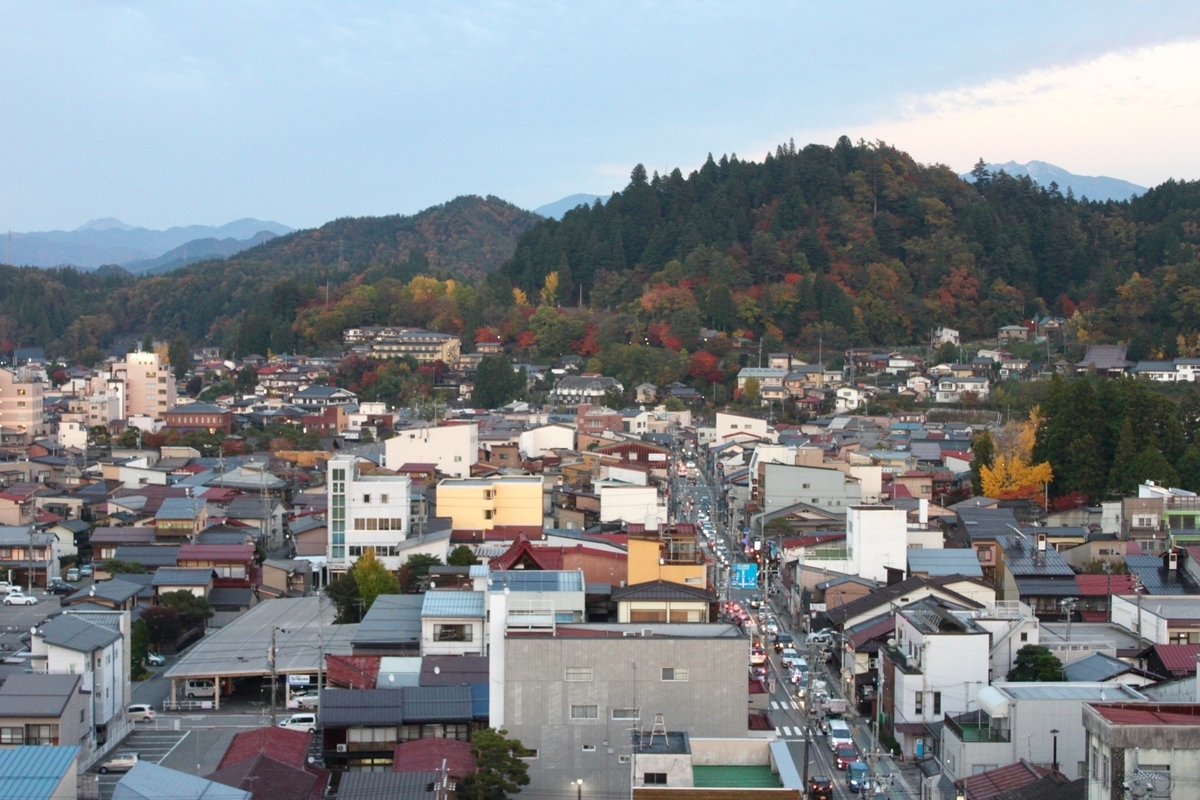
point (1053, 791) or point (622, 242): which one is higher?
point (622, 242)

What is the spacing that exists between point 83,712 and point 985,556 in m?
9.33

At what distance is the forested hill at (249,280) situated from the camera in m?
49.0

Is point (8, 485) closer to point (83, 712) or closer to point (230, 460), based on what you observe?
point (230, 460)

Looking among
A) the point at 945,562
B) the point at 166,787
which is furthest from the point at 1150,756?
the point at 945,562

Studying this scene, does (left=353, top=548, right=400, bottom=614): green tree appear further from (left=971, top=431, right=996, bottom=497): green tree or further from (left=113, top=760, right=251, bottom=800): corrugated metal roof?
(left=971, top=431, right=996, bottom=497): green tree

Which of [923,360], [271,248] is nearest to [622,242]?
[923,360]

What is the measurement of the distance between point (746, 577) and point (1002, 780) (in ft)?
22.6

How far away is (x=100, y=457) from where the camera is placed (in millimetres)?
24219

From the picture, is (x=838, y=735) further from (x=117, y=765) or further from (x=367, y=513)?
(x=367, y=513)

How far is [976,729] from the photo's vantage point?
342 inches

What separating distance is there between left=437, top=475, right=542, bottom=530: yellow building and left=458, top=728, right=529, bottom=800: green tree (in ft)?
26.9

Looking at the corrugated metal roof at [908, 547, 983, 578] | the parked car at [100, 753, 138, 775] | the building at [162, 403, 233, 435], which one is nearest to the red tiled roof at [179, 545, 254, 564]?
the parked car at [100, 753, 138, 775]

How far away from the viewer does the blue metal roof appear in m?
6.74

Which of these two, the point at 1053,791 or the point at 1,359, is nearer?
the point at 1053,791
